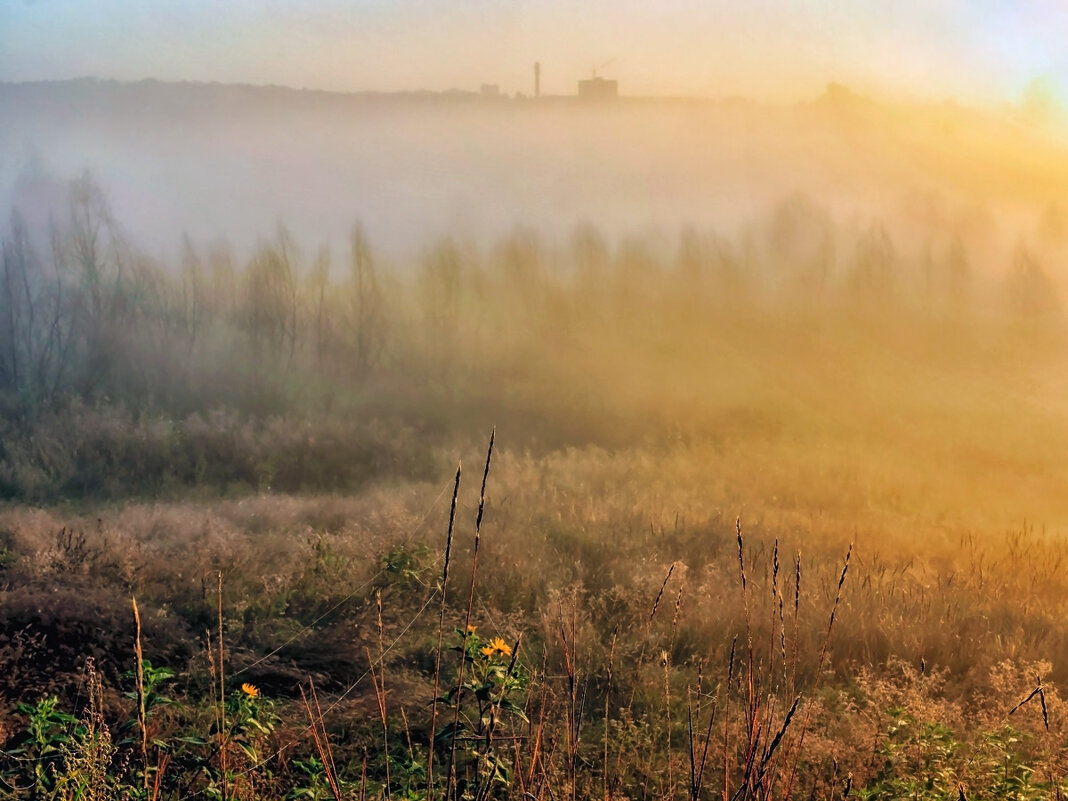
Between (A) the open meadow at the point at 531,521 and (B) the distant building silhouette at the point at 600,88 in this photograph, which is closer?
(A) the open meadow at the point at 531,521

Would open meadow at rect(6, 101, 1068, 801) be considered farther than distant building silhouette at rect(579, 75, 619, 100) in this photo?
No

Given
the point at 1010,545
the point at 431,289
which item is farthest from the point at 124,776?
the point at 431,289

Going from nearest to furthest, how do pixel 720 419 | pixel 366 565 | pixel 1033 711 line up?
pixel 1033 711
pixel 366 565
pixel 720 419

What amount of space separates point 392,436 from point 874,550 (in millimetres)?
5721

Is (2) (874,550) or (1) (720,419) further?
(1) (720,419)

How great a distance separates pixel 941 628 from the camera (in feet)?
20.6

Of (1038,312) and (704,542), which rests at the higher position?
(1038,312)

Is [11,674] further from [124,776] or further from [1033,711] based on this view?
[1033,711]

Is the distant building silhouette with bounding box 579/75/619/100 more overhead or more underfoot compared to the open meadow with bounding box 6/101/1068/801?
more overhead

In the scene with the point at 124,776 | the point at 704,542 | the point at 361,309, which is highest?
the point at 361,309

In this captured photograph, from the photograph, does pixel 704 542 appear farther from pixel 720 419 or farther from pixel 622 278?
pixel 622 278

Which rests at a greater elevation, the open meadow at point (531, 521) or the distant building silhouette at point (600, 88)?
the distant building silhouette at point (600, 88)

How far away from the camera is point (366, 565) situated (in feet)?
23.6

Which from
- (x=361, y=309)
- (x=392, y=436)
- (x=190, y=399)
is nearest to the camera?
(x=392, y=436)
